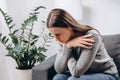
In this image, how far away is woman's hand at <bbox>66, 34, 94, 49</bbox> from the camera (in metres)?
1.57

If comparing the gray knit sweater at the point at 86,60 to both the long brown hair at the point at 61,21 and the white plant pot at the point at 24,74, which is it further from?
the white plant pot at the point at 24,74

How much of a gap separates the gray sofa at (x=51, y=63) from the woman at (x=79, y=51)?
0.14 metres

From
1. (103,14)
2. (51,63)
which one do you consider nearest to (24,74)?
(51,63)

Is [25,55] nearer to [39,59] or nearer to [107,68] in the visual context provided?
[39,59]

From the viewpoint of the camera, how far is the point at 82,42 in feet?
5.24

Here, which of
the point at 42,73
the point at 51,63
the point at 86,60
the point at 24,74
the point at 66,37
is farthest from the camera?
the point at 24,74

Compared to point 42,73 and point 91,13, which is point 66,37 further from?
point 91,13

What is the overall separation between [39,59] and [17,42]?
0.94 feet

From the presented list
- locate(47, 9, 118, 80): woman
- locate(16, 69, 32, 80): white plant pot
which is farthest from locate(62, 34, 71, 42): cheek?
locate(16, 69, 32, 80): white plant pot

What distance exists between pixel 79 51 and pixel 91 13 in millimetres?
984

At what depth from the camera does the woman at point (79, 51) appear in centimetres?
157

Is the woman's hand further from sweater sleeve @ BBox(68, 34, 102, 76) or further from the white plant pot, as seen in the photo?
the white plant pot

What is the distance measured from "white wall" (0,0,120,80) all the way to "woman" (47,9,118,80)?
0.88 meters

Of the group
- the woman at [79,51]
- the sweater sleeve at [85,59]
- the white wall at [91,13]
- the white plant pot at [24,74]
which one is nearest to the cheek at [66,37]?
the woman at [79,51]
